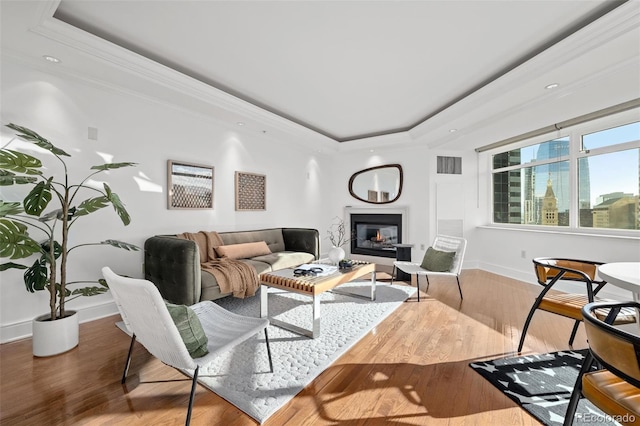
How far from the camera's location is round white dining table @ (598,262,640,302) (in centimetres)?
144

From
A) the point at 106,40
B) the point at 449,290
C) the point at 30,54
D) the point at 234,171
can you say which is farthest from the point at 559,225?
the point at 30,54

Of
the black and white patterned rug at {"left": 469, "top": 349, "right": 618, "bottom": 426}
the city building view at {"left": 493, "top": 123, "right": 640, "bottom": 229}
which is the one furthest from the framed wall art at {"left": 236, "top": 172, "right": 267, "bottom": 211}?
the city building view at {"left": 493, "top": 123, "right": 640, "bottom": 229}

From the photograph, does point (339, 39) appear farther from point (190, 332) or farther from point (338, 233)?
point (338, 233)

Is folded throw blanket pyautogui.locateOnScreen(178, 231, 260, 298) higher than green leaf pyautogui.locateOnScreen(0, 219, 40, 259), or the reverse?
green leaf pyautogui.locateOnScreen(0, 219, 40, 259)

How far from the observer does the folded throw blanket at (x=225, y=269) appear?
10.4ft

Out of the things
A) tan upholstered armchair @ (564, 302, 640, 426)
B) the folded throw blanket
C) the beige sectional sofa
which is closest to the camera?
tan upholstered armchair @ (564, 302, 640, 426)

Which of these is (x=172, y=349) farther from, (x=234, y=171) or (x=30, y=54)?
(x=234, y=171)

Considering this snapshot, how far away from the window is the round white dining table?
258 cm

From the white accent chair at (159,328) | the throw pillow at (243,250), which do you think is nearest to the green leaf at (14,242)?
the white accent chair at (159,328)

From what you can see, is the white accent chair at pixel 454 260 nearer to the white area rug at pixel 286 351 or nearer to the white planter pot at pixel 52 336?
the white area rug at pixel 286 351

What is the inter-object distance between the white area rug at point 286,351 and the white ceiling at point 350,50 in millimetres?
2616

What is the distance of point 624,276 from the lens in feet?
5.14

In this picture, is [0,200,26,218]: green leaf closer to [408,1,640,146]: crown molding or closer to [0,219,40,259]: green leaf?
[0,219,40,259]: green leaf

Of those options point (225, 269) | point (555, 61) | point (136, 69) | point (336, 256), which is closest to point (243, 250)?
point (225, 269)
